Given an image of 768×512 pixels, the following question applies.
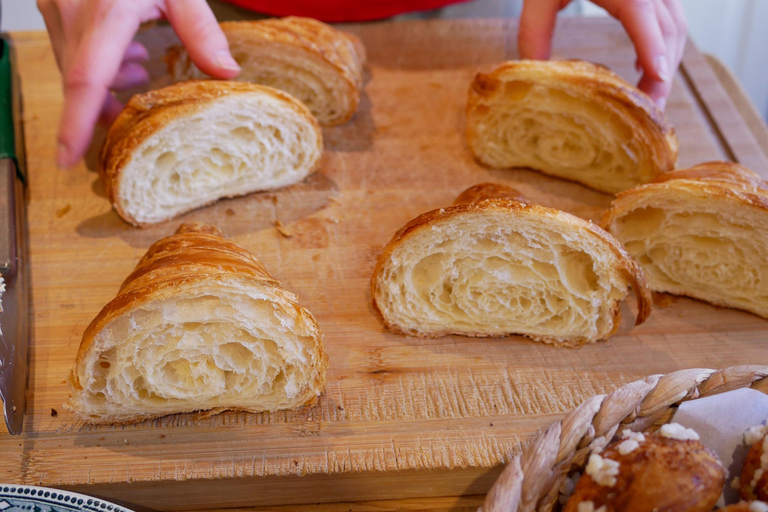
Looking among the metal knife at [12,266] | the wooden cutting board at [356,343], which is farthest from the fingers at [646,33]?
Result: the metal knife at [12,266]

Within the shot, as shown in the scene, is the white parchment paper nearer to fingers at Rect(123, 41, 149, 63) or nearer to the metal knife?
the metal knife

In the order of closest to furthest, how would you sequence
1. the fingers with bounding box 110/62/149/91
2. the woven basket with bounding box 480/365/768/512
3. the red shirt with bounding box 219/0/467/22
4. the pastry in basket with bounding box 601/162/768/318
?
the woven basket with bounding box 480/365/768/512, the pastry in basket with bounding box 601/162/768/318, the fingers with bounding box 110/62/149/91, the red shirt with bounding box 219/0/467/22

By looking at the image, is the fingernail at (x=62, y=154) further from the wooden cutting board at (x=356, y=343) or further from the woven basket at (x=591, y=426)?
the woven basket at (x=591, y=426)

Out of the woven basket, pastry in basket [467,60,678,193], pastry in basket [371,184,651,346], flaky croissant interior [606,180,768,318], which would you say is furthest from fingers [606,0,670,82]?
the woven basket

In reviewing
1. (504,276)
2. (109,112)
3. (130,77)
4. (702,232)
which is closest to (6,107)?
(109,112)

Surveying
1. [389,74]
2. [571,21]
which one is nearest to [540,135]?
[389,74]

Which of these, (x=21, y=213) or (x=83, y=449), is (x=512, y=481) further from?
(x=21, y=213)
